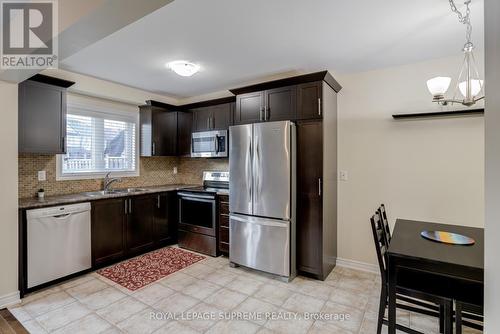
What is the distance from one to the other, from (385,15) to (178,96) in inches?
144

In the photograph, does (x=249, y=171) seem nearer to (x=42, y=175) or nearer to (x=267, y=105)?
(x=267, y=105)

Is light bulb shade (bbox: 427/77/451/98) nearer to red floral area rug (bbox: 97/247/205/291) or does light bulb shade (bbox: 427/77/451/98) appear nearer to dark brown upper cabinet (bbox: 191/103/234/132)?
dark brown upper cabinet (bbox: 191/103/234/132)

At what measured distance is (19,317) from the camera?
7.39ft

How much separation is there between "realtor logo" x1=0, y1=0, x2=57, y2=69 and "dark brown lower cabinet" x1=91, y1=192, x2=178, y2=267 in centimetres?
170

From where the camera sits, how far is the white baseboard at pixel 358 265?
3.20 metres

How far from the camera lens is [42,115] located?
2934 millimetres

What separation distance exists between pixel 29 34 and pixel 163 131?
2593mm

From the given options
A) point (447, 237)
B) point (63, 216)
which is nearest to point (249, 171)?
point (447, 237)

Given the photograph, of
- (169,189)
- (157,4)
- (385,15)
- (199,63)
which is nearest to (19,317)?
(169,189)

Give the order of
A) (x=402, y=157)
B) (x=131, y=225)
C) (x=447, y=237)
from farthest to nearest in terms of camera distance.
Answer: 1. (x=131, y=225)
2. (x=402, y=157)
3. (x=447, y=237)

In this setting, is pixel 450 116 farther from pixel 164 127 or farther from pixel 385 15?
pixel 164 127

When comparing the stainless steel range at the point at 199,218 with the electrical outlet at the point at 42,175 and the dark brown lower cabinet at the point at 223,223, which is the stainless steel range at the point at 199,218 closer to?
the dark brown lower cabinet at the point at 223,223

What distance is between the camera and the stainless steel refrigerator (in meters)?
2.97

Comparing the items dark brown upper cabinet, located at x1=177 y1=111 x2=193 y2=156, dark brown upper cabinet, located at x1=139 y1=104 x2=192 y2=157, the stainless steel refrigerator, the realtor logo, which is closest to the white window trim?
dark brown upper cabinet, located at x1=139 y1=104 x2=192 y2=157
